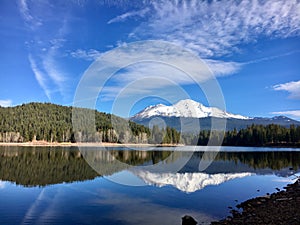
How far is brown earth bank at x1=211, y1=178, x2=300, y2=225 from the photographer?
1619 centimetres

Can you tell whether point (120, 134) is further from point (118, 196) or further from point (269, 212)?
point (269, 212)

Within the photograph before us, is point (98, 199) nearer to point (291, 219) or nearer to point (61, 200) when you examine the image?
point (61, 200)

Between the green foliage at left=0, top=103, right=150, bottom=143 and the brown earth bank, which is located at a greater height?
the green foliage at left=0, top=103, right=150, bottom=143

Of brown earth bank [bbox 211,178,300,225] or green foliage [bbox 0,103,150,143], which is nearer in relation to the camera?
brown earth bank [bbox 211,178,300,225]

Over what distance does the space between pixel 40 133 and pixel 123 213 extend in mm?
156793

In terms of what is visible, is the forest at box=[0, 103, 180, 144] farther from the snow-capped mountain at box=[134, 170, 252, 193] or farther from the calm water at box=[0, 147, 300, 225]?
the snow-capped mountain at box=[134, 170, 252, 193]

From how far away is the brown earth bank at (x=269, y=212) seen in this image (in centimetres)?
1619

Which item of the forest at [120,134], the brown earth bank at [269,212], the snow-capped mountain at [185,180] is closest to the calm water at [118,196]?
the snow-capped mountain at [185,180]

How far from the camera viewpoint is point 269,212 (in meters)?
18.5

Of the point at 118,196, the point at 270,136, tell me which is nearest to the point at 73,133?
the point at 270,136

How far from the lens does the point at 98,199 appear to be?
23875 mm

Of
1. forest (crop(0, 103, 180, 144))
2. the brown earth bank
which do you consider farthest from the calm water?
forest (crop(0, 103, 180, 144))

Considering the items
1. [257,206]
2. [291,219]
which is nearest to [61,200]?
[257,206]

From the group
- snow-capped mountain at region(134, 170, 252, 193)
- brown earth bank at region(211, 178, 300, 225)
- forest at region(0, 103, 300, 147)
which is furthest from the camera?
forest at region(0, 103, 300, 147)
